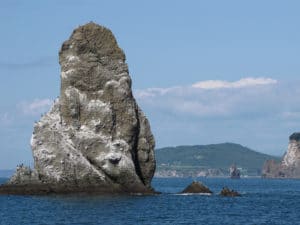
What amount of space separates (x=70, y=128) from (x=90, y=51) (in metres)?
10.4

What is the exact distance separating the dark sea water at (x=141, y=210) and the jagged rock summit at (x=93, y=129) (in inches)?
149

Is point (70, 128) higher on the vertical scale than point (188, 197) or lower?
higher

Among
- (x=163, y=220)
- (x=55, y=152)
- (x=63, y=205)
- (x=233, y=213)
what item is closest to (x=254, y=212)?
(x=233, y=213)

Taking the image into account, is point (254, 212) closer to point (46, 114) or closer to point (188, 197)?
point (188, 197)

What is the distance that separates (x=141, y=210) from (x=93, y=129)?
19409 millimetres

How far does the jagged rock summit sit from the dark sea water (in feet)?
12.4

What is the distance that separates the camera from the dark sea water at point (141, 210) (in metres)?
78.0

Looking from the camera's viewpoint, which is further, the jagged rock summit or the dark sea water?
the jagged rock summit

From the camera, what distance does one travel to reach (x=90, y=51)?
350 feet

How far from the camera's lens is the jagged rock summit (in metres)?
101

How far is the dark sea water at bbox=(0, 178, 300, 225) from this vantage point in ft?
256

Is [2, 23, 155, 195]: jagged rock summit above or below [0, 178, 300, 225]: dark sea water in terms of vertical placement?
above

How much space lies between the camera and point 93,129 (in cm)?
10306

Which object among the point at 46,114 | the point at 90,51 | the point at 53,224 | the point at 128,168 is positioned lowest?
the point at 53,224
